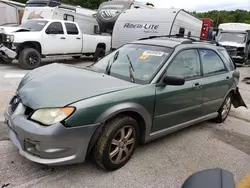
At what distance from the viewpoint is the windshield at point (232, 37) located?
16.7 metres

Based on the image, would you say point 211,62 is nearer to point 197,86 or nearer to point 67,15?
point 197,86

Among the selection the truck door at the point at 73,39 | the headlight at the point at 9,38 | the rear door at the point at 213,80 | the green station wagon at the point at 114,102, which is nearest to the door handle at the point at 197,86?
the green station wagon at the point at 114,102

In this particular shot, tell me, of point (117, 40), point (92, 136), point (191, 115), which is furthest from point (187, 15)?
point (92, 136)

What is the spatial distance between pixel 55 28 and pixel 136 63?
745 cm

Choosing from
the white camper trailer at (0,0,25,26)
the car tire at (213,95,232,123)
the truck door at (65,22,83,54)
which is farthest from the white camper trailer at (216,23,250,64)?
the white camper trailer at (0,0,25,26)

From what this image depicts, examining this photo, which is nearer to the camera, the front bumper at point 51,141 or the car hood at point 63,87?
the front bumper at point 51,141

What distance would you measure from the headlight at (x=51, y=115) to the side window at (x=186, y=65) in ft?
5.23

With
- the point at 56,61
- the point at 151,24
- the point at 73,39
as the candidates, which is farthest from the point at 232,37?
the point at 56,61

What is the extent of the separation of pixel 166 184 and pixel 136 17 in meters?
9.66

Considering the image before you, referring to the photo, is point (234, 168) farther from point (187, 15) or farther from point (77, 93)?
point (187, 15)

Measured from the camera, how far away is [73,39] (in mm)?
10984

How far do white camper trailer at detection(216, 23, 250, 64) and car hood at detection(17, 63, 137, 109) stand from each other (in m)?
14.3

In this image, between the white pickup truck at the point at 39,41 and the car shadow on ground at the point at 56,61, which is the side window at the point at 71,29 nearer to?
the white pickup truck at the point at 39,41

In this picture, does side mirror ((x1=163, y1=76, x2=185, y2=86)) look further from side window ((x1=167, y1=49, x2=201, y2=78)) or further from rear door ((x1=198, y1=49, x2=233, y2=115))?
rear door ((x1=198, y1=49, x2=233, y2=115))
